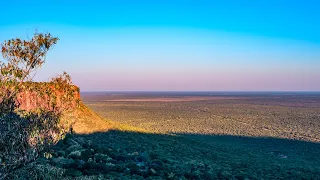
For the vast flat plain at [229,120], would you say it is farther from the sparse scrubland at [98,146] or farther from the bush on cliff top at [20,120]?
the bush on cliff top at [20,120]

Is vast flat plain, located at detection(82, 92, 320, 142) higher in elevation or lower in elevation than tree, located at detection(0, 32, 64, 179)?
lower

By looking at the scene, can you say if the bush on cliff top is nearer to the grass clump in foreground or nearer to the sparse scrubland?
the sparse scrubland

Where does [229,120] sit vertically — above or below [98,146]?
below

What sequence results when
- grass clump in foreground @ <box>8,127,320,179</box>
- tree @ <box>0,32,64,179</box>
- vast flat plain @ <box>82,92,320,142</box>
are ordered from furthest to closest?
vast flat plain @ <box>82,92,320,142</box> < grass clump in foreground @ <box>8,127,320,179</box> < tree @ <box>0,32,64,179</box>

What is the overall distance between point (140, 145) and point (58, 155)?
9581 mm

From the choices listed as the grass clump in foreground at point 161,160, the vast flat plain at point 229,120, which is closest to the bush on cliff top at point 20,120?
the grass clump in foreground at point 161,160

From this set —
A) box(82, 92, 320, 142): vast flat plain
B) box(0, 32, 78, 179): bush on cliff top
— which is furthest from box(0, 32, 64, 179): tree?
box(82, 92, 320, 142): vast flat plain

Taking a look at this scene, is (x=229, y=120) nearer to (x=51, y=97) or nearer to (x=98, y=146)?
(x=98, y=146)

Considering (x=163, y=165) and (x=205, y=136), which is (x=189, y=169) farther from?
(x=205, y=136)

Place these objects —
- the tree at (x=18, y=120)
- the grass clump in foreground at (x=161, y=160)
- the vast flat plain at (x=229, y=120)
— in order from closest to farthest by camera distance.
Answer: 1. the tree at (x=18, y=120)
2. the grass clump in foreground at (x=161, y=160)
3. the vast flat plain at (x=229, y=120)

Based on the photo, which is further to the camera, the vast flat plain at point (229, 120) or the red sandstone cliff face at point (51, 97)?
A: the vast flat plain at point (229, 120)

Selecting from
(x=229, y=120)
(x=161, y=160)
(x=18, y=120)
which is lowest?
(x=229, y=120)

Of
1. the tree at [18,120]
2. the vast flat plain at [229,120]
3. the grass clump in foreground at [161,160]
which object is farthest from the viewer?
the vast flat plain at [229,120]

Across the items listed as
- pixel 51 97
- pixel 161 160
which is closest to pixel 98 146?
pixel 161 160
